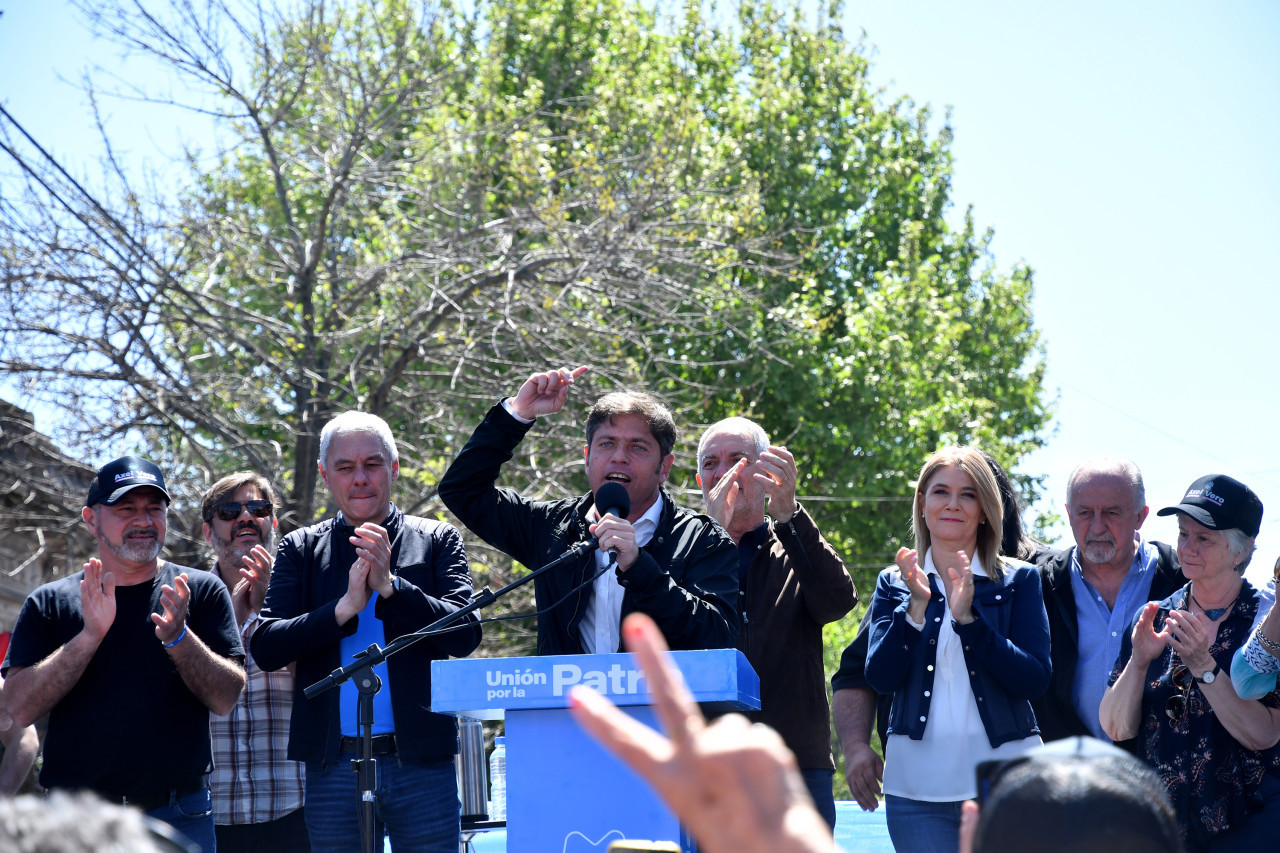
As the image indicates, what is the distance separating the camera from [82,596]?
4.23 meters

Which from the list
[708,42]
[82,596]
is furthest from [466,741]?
[708,42]

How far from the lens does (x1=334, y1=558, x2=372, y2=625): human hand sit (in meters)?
3.89

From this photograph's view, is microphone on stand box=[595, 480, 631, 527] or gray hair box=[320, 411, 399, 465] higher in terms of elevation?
gray hair box=[320, 411, 399, 465]

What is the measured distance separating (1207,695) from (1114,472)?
3.82ft

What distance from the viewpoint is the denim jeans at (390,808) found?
13.4 feet

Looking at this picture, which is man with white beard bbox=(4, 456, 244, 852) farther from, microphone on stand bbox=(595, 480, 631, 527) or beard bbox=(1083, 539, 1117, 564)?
beard bbox=(1083, 539, 1117, 564)

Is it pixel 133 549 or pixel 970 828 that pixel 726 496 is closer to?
pixel 133 549

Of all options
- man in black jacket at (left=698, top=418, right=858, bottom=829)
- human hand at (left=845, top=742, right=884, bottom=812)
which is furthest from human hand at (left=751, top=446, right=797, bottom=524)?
human hand at (left=845, top=742, right=884, bottom=812)

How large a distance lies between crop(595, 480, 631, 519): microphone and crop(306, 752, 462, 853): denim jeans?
1.10m

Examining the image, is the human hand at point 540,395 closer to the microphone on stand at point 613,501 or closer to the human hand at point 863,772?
the microphone on stand at point 613,501

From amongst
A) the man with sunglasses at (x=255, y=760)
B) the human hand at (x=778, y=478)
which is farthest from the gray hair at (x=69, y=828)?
the man with sunglasses at (x=255, y=760)

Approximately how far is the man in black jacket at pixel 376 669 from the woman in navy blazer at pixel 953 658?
1.42m

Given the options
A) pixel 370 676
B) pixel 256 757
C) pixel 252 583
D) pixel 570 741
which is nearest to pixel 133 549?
pixel 252 583

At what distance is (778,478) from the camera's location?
4367mm
